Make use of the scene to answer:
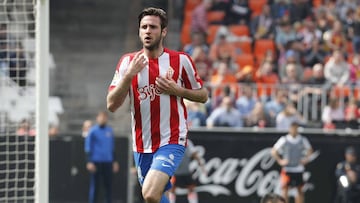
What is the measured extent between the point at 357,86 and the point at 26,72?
9429 millimetres

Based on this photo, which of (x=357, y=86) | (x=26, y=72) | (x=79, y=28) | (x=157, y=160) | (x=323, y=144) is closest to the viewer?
(x=157, y=160)

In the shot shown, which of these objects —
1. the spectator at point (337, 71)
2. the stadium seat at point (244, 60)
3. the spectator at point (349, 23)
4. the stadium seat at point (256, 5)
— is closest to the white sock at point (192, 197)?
the spectator at point (337, 71)

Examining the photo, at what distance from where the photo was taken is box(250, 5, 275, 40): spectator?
23.5 m

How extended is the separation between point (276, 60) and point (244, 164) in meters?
4.14

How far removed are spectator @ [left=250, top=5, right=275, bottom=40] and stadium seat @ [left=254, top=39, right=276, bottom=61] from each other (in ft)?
0.40

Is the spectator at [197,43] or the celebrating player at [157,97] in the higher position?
the spectator at [197,43]

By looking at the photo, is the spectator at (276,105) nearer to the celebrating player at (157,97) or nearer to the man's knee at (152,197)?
the celebrating player at (157,97)

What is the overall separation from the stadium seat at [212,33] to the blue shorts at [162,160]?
14.9 meters

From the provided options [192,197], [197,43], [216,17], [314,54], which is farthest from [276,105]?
[216,17]

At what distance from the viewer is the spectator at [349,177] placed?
18125 millimetres

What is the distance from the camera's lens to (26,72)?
13031mm

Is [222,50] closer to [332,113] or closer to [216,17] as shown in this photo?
[216,17]

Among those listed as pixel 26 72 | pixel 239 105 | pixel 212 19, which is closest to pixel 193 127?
pixel 239 105

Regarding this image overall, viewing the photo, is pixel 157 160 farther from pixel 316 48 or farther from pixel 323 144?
pixel 316 48
